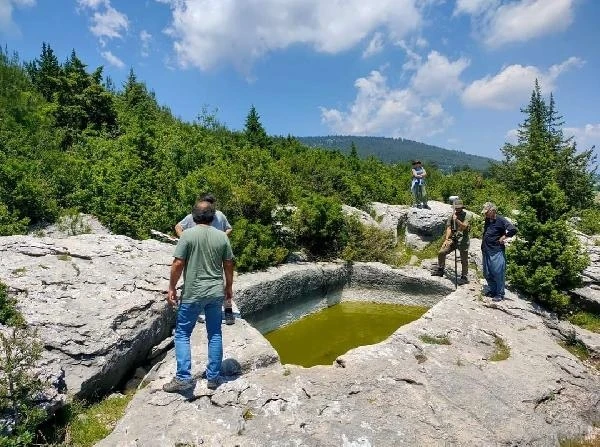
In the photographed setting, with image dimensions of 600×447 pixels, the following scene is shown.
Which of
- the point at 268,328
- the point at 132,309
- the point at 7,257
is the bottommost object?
the point at 268,328

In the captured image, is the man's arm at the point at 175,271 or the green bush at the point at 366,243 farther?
the green bush at the point at 366,243

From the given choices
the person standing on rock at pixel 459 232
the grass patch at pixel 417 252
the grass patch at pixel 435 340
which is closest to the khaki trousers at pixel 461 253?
the person standing on rock at pixel 459 232

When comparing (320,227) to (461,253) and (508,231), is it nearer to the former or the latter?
(461,253)

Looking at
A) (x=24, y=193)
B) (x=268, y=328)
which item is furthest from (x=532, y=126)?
(x=24, y=193)

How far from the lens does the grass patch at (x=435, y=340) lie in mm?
7215

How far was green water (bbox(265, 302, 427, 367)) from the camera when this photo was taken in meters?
8.94

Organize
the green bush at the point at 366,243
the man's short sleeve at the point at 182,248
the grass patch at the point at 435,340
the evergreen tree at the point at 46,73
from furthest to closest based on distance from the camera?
the evergreen tree at the point at 46,73, the green bush at the point at 366,243, the grass patch at the point at 435,340, the man's short sleeve at the point at 182,248

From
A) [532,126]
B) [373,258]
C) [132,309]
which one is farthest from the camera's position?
[532,126]

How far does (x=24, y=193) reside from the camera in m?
11.3

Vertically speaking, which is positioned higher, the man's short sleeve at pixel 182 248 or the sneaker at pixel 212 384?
the man's short sleeve at pixel 182 248

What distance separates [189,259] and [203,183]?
6758mm

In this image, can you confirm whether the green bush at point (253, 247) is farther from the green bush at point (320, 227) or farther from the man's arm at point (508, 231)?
the man's arm at point (508, 231)

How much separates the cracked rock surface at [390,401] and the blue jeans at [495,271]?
1.72 m

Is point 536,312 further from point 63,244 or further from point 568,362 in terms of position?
point 63,244
